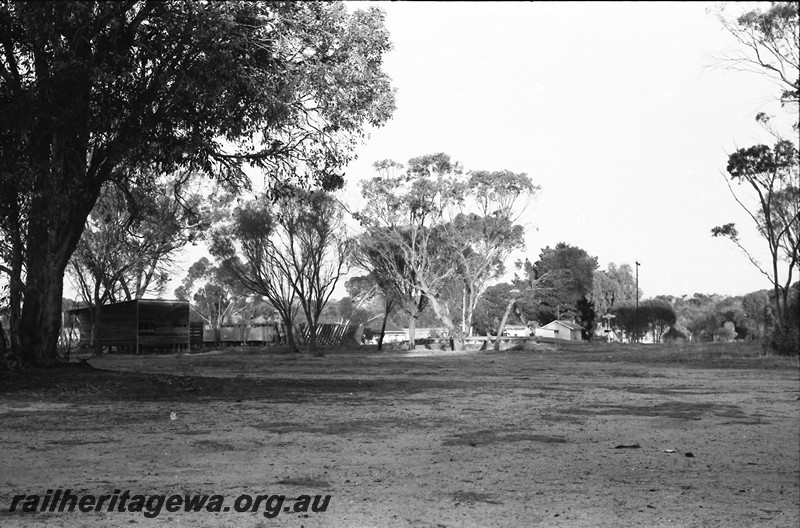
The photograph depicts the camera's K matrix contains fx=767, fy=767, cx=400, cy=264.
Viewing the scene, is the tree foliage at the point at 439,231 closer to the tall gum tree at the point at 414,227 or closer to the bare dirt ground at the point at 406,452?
the tall gum tree at the point at 414,227

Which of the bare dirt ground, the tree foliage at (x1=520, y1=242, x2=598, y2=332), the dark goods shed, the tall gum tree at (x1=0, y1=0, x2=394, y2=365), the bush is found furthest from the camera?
the tree foliage at (x1=520, y1=242, x2=598, y2=332)

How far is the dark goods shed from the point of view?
40750mm

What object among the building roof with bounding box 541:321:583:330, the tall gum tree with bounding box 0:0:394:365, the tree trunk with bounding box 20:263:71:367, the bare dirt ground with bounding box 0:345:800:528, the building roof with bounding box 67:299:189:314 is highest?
the tall gum tree with bounding box 0:0:394:365

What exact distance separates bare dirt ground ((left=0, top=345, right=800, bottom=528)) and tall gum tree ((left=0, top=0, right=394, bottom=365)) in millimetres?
2909

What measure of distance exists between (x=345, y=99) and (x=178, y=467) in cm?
942

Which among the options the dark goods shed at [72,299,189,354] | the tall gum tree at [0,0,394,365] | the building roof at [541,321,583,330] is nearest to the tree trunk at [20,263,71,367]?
the tall gum tree at [0,0,394,365]

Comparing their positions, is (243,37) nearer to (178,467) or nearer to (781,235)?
(178,467)

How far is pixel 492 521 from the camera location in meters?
4.90

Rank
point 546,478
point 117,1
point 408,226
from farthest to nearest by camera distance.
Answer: point 408,226
point 117,1
point 546,478

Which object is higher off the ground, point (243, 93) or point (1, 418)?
point (243, 93)

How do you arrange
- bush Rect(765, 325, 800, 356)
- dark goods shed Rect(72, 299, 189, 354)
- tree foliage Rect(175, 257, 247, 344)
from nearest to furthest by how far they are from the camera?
bush Rect(765, 325, 800, 356) → dark goods shed Rect(72, 299, 189, 354) → tree foliage Rect(175, 257, 247, 344)

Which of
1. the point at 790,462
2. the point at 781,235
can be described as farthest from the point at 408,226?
the point at 790,462

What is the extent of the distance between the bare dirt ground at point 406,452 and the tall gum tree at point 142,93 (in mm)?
2909

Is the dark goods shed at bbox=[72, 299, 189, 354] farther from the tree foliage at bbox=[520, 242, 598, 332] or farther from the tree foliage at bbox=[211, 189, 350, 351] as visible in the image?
the tree foliage at bbox=[520, 242, 598, 332]
